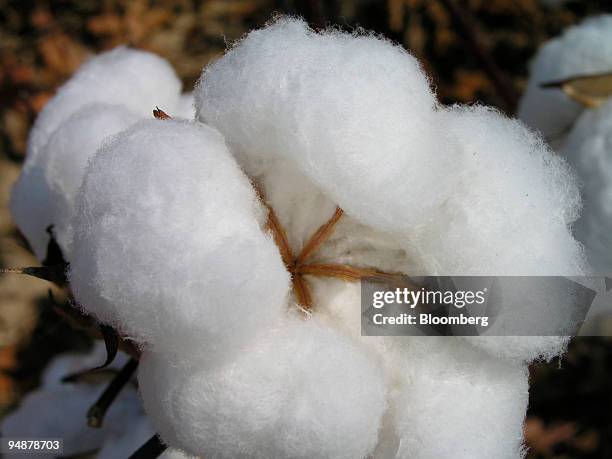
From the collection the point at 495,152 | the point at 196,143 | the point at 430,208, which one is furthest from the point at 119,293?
the point at 495,152

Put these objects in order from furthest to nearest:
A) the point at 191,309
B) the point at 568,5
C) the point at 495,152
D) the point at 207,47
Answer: the point at 207,47 → the point at 568,5 → the point at 495,152 → the point at 191,309

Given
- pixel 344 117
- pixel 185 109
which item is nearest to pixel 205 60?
pixel 185 109

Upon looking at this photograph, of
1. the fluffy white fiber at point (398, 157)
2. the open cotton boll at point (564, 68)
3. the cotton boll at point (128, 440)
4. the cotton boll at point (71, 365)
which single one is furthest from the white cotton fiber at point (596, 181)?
the cotton boll at point (71, 365)

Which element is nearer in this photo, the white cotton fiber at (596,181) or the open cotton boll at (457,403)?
the open cotton boll at (457,403)

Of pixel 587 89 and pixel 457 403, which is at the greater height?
pixel 587 89

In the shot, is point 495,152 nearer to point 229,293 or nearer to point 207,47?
point 229,293

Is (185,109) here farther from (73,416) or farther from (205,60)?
(205,60)

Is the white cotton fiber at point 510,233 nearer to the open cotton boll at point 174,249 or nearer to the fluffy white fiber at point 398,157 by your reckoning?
the fluffy white fiber at point 398,157
